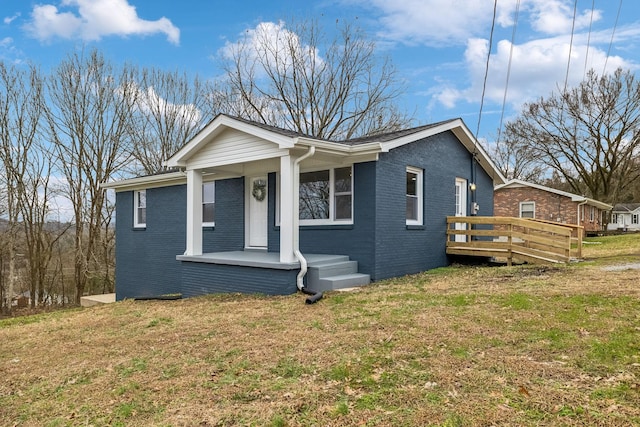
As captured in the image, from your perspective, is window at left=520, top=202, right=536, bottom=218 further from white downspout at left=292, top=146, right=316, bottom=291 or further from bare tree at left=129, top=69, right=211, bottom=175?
white downspout at left=292, top=146, right=316, bottom=291

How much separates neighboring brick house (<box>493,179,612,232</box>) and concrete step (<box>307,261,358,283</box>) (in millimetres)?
19306

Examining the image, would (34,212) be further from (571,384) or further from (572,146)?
(572,146)

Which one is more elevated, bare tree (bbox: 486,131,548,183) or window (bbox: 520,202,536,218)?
bare tree (bbox: 486,131,548,183)

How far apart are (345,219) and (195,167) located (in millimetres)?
3710

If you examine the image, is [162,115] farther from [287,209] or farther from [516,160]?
[516,160]

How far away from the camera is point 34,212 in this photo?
2036cm

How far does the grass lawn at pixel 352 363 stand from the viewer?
3131 mm

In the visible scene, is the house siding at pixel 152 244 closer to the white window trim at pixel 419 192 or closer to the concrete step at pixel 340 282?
the concrete step at pixel 340 282

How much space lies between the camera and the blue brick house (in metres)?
8.53

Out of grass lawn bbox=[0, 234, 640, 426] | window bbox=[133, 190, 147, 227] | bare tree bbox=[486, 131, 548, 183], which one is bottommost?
grass lawn bbox=[0, 234, 640, 426]

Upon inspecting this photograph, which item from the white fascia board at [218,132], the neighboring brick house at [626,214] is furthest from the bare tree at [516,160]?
the white fascia board at [218,132]

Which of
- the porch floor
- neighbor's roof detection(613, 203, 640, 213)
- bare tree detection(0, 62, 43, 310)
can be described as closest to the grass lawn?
the porch floor

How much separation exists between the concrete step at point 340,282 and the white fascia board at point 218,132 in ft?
8.49

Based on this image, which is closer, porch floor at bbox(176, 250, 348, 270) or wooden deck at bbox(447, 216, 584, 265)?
porch floor at bbox(176, 250, 348, 270)
